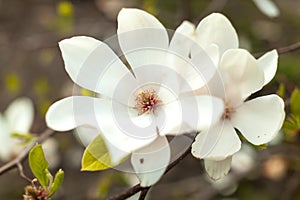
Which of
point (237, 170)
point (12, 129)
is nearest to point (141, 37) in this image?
point (12, 129)

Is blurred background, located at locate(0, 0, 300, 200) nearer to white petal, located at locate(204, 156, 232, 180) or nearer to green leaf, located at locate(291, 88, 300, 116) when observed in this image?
green leaf, located at locate(291, 88, 300, 116)

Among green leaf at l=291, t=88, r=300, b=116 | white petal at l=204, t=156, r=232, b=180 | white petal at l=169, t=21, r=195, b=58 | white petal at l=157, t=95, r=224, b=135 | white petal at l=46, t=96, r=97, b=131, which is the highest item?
white petal at l=169, t=21, r=195, b=58

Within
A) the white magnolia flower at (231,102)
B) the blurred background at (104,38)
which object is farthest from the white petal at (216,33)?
the blurred background at (104,38)

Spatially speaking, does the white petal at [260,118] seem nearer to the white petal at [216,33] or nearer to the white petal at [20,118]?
the white petal at [216,33]

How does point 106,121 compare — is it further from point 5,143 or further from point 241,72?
point 5,143

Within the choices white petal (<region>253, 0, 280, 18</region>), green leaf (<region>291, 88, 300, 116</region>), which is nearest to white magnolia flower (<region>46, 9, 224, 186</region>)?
green leaf (<region>291, 88, 300, 116</region>)

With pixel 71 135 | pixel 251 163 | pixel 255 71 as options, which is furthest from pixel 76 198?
pixel 255 71

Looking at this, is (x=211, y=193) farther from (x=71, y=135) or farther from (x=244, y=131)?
(x=244, y=131)
